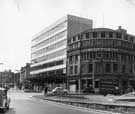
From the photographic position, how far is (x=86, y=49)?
247 ft

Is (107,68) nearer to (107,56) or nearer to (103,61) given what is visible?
(103,61)

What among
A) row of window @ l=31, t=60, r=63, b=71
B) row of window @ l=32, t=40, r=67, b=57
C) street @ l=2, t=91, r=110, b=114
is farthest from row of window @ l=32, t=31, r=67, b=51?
street @ l=2, t=91, r=110, b=114

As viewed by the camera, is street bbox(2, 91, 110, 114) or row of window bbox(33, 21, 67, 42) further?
row of window bbox(33, 21, 67, 42)

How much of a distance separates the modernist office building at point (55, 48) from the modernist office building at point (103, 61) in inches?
311

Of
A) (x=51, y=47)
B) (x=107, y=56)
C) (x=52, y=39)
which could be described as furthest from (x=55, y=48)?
(x=107, y=56)

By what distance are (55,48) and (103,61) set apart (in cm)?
2564

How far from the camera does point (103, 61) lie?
7219 cm

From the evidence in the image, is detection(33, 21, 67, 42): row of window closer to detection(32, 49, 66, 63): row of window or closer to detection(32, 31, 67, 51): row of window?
detection(32, 31, 67, 51): row of window

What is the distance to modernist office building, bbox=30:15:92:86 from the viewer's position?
86250 mm

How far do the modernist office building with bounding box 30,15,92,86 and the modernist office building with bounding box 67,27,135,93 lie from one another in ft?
25.9

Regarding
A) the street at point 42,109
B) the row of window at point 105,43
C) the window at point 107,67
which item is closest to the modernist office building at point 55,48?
the row of window at point 105,43

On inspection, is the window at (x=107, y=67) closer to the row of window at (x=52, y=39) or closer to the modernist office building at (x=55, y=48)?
the modernist office building at (x=55, y=48)

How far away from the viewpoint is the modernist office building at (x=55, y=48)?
86250mm

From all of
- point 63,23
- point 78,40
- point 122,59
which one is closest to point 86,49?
point 78,40
